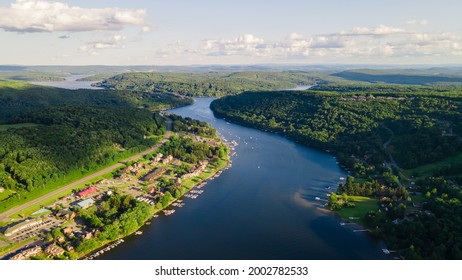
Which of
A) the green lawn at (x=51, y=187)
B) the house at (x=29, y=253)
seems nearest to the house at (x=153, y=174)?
the green lawn at (x=51, y=187)

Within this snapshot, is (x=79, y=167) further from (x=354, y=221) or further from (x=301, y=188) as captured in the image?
(x=354, y=221)

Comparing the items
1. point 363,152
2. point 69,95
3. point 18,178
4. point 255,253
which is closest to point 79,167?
point 18,178

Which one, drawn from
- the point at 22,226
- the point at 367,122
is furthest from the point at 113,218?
the point at 367,122

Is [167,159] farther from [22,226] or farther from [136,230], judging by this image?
[22,226]

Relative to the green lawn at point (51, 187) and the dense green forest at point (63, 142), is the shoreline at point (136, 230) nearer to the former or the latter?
the green lawn at point (51, 187)

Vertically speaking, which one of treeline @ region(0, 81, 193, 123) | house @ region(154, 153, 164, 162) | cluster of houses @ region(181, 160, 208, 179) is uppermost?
treeline @ region(0, 81, 193, 123)

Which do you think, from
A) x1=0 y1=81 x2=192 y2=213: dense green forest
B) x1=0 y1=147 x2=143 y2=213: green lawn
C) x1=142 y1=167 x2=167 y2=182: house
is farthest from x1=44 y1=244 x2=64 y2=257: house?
x1=142 y1=167 x2=167 y2=182: house

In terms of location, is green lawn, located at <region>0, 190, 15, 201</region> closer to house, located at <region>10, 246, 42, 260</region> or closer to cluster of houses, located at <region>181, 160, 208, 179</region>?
house, located at <region>10, 246, 42, 260</region>
